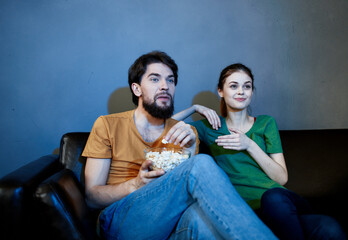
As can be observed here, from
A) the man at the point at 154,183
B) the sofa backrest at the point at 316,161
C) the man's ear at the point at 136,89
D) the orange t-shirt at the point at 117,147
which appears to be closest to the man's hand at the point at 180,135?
the man at the point at 154,183

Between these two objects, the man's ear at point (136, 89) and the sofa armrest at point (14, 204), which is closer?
the sofa armrest at point (14, 204)

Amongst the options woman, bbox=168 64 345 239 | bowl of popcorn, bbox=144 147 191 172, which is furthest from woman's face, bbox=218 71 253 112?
bowl of popcorn, bbox=144 147 191 172

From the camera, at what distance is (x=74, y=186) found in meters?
0.98

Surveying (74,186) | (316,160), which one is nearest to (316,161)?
(316,160)

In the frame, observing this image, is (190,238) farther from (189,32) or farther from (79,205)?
(189,32)

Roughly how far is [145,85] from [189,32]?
78cm

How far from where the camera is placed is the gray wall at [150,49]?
63.4 inches

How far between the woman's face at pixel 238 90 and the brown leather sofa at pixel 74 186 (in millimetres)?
388

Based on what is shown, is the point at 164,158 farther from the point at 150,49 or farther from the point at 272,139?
the point at 150,49

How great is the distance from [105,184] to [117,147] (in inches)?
7.8

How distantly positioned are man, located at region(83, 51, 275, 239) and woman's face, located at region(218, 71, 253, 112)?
0.36 m

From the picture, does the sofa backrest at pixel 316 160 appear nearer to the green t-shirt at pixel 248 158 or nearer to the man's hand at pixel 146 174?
the green t-shirt at pixel 248 158

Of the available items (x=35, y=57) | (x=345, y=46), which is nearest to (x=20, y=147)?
(x=35, y=57)

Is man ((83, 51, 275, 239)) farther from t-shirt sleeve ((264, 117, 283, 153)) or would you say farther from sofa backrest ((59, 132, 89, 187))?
t-shirt sleeve ((264, 117, 283, 153))
